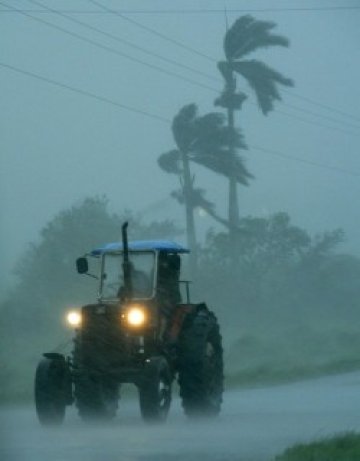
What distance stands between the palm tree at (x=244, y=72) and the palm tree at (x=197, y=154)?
422 mm

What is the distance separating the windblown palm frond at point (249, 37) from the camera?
56.2 metres

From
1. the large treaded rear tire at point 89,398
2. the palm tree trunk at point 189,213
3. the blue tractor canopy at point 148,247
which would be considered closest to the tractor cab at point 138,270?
the blue tractor canopy at point 148,247

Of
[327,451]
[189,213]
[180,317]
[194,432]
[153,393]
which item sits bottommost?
[327,451]

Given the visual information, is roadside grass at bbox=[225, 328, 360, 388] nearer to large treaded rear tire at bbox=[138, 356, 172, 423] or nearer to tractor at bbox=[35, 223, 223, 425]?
tractor at bbox=[35, 223, 223, 425]

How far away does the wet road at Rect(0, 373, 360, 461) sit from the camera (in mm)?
14039

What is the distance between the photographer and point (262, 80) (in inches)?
2291

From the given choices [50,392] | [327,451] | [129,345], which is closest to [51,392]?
[50,392]

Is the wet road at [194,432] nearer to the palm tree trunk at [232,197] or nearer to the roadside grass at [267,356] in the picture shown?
the roadside grass at [267,356]

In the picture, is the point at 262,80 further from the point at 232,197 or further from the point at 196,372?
the point at 196,372

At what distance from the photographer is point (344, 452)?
1294 centimetres

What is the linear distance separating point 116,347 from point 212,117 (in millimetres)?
36559

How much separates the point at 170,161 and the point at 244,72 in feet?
19.4

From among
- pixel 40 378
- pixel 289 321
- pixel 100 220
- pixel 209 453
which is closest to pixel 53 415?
pixel 40 378

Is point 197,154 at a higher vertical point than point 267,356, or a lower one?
higher
